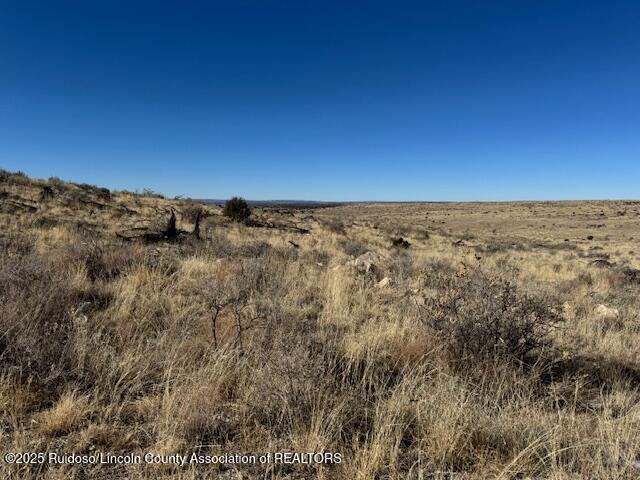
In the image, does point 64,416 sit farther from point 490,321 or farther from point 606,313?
point 606,313

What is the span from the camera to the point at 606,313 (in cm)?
645

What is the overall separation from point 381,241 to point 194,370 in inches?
673

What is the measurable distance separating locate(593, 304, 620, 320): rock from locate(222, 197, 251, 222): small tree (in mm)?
15426

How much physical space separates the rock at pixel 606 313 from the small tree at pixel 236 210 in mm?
15426

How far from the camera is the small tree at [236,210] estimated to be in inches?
787

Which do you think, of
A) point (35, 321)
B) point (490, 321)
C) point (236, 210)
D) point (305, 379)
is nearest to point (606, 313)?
point (490, 321)

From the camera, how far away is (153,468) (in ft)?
7.20

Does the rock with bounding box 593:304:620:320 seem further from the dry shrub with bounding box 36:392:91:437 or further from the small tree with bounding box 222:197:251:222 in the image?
the small tree with bounding box 222:197:251:222

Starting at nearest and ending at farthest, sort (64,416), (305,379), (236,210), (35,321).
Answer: (64,416), (305,379), (35,321), (236,210)

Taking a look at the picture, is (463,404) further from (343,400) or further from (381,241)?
(381,241)

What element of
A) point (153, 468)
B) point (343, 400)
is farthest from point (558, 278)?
point (153, 468)

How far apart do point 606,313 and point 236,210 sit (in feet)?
54.8

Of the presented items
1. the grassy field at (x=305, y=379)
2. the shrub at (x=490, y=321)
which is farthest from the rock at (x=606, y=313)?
the shrub at (x=490, y=321)

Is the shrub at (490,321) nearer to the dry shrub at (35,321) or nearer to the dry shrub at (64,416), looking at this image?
the dry shrub at (64,416)
